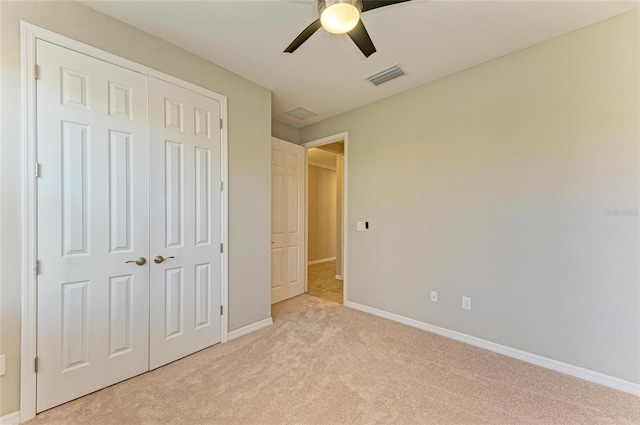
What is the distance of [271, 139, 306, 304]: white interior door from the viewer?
3.75 metres

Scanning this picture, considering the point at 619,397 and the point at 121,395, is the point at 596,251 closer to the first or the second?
the point at 619,397

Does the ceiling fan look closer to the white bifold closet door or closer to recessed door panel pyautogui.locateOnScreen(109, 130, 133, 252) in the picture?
the white bifold closet door

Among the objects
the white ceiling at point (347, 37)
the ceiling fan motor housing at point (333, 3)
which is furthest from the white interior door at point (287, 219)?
the ceiling fan motor housing at point (333, 3)

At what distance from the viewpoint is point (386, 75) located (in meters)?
2.68

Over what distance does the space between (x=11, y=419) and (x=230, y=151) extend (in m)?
2.37

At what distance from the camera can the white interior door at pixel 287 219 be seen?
3.75m

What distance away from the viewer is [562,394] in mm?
1798

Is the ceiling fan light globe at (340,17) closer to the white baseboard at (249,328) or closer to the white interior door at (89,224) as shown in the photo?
the white interior door at (89,224)

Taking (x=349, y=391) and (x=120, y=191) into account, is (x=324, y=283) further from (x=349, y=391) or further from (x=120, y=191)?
(x=120, y=191)

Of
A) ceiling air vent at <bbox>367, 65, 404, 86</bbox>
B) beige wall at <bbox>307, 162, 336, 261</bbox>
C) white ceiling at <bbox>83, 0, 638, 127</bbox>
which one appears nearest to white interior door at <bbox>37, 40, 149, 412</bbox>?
white ceiling at <bbox>83, 0, 638, 127</bbox>

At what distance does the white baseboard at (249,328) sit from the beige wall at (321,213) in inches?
144

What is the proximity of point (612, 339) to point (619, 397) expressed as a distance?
0.38 metres

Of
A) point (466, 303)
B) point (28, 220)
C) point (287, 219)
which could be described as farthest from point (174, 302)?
point (466, 303)

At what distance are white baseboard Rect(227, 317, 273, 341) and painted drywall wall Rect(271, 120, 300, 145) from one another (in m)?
2.67
